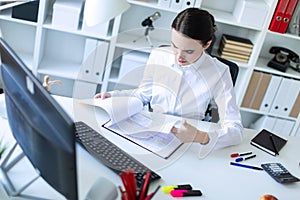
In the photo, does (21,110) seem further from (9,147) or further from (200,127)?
(200,127)

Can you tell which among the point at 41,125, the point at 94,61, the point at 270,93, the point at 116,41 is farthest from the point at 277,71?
the point at 41,125

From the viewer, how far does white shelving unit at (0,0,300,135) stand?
8.99 ft

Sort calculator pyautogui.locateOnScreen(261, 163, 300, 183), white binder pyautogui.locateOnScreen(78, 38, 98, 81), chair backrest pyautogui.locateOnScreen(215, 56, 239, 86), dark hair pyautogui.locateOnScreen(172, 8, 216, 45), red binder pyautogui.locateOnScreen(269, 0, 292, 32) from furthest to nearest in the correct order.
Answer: white binder pyautogui.locateOnScreen(78, 38, 98, 81) → red binder pyautogui.locateOnScreen(269, 0, 292, 32) → chair backrest pyautogui.locateOnScreen(215, 56, 239, 86) → dark hair pyautogui.locateOnScreen(172, 8, 216, 45) → calculator pyautogui.locateOnScreen(261, 163, 300, 183)

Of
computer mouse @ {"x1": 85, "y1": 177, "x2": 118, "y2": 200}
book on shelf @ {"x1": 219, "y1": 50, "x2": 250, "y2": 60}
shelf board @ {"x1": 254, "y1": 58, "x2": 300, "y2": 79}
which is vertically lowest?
computer mouse @ {"x1": 85, "y1": 177, "x2": 118, "y2": 200}

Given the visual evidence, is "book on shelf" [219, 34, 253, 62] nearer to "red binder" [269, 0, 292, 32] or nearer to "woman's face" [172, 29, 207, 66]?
"red binder" [269, 0, 292, 32]

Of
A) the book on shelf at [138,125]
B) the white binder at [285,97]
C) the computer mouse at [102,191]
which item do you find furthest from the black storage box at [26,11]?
the computer mouse at [102,191]

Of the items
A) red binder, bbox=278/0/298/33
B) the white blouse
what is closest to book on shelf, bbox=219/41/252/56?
red binder, bbox=278/0/298/33

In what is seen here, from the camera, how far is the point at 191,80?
1854 mm

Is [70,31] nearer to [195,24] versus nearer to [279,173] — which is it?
[195,24]

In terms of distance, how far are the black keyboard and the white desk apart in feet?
0.07

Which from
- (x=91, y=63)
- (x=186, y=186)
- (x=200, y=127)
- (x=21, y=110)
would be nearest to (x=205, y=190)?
(x=186, y=186)

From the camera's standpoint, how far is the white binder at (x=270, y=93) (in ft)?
9.37

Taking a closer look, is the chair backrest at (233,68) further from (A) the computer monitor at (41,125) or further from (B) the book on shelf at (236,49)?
(A) the computer monitor at (41,125)

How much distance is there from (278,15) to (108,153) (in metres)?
1.84
